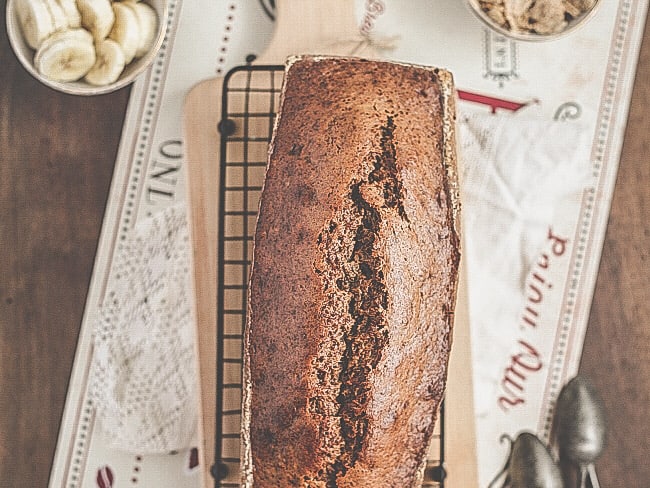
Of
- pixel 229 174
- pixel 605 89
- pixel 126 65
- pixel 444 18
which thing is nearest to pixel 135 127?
pixel 126 65

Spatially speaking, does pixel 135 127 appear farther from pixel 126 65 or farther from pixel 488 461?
pixel 488 461

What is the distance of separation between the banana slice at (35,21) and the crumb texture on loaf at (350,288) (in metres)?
0.49

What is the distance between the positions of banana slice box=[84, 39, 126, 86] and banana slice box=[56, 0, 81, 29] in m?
0.05

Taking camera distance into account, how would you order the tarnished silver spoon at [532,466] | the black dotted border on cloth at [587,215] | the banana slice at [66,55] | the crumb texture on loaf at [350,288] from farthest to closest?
the black dotted border on cloth at [587,215] → the tarnished silver spoon at [532,466] → the banana slice at [66,55] → the crumb texture on loaf at [350,288]

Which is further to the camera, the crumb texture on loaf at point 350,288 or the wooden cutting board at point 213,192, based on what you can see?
the wooden cutting board at point 213,192

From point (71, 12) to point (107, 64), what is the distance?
11 centimetres

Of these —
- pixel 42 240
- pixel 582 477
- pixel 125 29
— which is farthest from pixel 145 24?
pixel 582 477

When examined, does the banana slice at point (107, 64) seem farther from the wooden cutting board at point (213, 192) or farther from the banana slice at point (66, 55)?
the wooden cutting board at point (213, 192)

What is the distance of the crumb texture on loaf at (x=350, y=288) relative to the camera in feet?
3.90

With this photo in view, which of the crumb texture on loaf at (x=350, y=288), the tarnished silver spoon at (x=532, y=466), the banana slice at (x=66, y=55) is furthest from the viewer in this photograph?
the tarnished silver spoon at (x=532, y=466)

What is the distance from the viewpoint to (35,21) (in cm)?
141

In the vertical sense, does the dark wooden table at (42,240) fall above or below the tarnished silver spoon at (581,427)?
above

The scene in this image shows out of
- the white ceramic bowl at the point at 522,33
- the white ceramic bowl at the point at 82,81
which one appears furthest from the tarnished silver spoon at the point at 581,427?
the white ceramic bowl at the point at 82,81

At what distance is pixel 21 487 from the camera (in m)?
1.61
